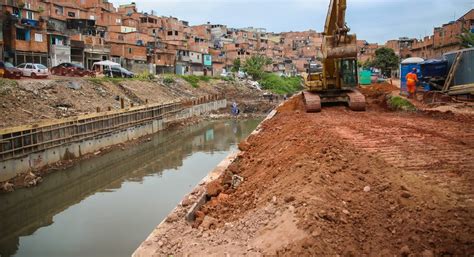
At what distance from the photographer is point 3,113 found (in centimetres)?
2377

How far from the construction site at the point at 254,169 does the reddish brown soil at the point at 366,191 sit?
0.03 meters

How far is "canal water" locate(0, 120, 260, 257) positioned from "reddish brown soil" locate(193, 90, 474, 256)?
14.9 feet

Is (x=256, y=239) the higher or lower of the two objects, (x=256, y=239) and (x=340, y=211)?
the lower

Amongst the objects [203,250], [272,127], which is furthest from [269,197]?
[272,127]

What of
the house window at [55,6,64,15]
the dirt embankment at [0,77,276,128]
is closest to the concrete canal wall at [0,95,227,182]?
the dirt embankment at [0,77,276,128]

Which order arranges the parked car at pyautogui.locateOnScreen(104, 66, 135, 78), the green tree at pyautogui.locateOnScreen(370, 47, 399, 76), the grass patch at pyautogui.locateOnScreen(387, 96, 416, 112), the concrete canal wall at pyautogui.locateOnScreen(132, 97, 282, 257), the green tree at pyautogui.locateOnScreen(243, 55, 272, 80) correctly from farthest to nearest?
the green tree at pyautogui.locateOnScreen(243, 55, 272, 80) → the green tree at pyautogui.locateOnScreen(370, 47, 399, 76) → the parked car at pyautogui.locateOnScreen(104, 66, 135, 78) → the grass patch at pyautogui.locateOnScreen(387, 96, 416, 112) → the concrete canal wall at pyautogui.locateOnScreen(132, 97, 282, 257)

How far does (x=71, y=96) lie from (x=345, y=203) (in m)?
29.1

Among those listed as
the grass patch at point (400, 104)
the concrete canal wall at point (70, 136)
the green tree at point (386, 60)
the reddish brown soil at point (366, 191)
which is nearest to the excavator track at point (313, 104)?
the grass patch at point (400, 104)

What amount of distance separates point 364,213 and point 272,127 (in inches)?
451

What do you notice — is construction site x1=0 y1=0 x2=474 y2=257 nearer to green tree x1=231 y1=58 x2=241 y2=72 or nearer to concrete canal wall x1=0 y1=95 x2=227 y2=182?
concrete canal wall x1=0 y1=95 x2=227 y2=182

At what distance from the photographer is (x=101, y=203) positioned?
17.2 m

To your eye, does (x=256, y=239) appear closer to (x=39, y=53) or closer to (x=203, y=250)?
(x=203, y=250)

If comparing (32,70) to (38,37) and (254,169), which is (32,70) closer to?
(38,37)

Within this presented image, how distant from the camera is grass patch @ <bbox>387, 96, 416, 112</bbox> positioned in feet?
63.7
